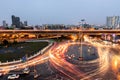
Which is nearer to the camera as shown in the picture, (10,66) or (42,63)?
(10,66)

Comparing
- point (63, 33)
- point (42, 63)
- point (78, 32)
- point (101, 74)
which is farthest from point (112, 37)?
point (101, 74)

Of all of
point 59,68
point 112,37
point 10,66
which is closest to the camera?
point 59,68

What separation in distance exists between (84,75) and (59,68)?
965 cm

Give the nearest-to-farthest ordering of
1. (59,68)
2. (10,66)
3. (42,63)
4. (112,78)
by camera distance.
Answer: (112,78) < (59,68) < (10,66) < (42,63)

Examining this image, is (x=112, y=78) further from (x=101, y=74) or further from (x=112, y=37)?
(x=112, y=37)

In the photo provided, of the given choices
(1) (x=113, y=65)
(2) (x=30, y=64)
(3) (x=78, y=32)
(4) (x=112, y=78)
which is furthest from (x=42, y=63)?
(3) (x=78, y=32)

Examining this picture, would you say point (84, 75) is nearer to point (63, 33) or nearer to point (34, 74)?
point (34, 74)

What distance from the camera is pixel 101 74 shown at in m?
52.0

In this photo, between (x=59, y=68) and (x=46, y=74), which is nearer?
(x=46, y=74)

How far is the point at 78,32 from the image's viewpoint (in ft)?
604

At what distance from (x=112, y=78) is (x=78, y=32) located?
136710 mm

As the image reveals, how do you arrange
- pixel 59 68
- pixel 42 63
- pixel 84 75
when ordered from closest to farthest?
pixel 84 75 < pixel 59 68 < pixel 42 63

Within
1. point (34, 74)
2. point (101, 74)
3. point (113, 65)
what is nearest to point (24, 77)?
point (34, 74)

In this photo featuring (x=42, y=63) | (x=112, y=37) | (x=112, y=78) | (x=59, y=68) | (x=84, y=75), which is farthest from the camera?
(x=112, y=37)
